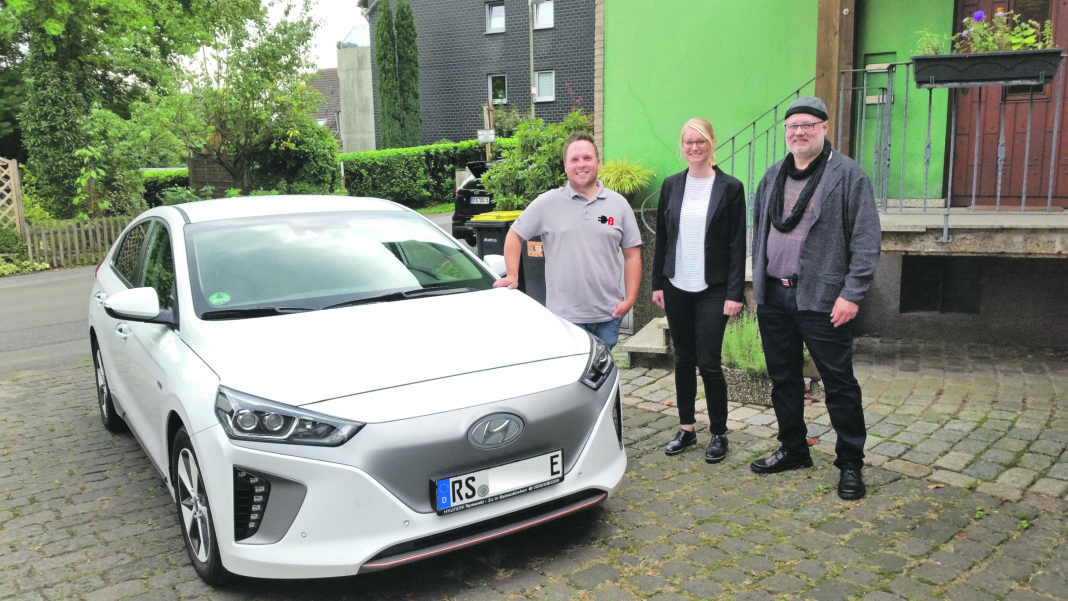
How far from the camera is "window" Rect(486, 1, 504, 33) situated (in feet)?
102

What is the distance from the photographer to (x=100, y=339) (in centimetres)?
525

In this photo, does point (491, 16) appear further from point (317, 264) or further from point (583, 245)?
point (317, 264)

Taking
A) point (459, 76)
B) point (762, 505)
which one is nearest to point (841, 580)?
point (762, 505)

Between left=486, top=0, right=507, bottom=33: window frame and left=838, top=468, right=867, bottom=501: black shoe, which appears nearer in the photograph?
left=838, top=468, right=867, bottom=501: black shoe

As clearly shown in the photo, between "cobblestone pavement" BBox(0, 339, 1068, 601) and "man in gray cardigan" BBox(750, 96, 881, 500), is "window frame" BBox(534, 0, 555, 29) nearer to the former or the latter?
"cobblestone pavement" BBox(0, 339, 1068, 601)

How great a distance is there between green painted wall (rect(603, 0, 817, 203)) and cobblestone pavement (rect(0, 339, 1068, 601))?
3.47 meters

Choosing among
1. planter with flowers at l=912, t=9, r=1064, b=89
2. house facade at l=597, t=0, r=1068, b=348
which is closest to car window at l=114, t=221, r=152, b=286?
house facade at l=597, t=0, r=1068, b=348

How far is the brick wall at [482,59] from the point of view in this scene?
29.2 metres

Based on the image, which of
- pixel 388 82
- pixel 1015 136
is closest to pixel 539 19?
pixel 388 82

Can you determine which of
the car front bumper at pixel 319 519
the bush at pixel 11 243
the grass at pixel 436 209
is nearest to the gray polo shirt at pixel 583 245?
the car front bumper at pixel 319 519

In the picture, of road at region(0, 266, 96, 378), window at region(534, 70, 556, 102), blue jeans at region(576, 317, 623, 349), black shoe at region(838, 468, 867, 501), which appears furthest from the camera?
window at region(534, 70, 556, 102)

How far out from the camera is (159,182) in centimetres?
2280

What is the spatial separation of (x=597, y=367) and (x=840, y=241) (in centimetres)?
132

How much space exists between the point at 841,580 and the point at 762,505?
77 cm
